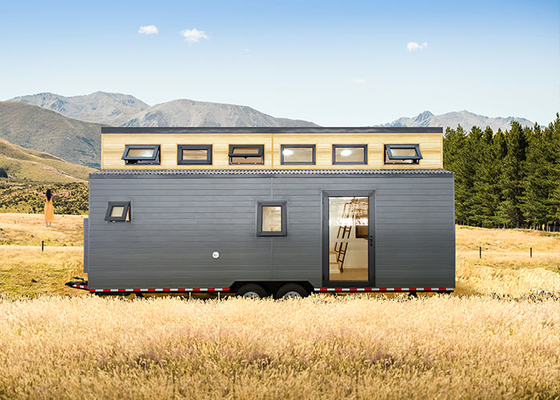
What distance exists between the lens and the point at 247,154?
11.7 metres

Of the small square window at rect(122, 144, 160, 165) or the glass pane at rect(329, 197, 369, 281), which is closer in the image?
the small square window at rect(122, 144, 160, 165)

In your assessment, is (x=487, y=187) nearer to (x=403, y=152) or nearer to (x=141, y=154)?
(x=403, y=152)

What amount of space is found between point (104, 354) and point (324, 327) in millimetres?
3263

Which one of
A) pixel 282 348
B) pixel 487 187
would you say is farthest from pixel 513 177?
pixel 282 348

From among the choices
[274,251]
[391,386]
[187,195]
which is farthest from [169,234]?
[391,386]

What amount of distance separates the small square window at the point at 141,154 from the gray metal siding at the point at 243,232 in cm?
87

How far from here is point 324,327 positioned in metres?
7.35

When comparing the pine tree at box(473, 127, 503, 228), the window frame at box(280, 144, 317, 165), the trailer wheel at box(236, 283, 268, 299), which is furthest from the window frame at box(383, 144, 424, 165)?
the pine tree at box(473, 127, 503, 228)

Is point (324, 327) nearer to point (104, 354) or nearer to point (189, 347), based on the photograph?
point (189, 347)

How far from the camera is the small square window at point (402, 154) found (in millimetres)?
11664

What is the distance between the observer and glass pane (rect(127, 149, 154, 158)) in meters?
11.9

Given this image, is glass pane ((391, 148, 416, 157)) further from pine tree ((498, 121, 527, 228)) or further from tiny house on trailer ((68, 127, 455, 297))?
pine tree ((498, 121, 527, 228))

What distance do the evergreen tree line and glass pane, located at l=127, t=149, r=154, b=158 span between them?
37.4 m

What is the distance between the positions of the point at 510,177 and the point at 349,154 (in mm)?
37976
